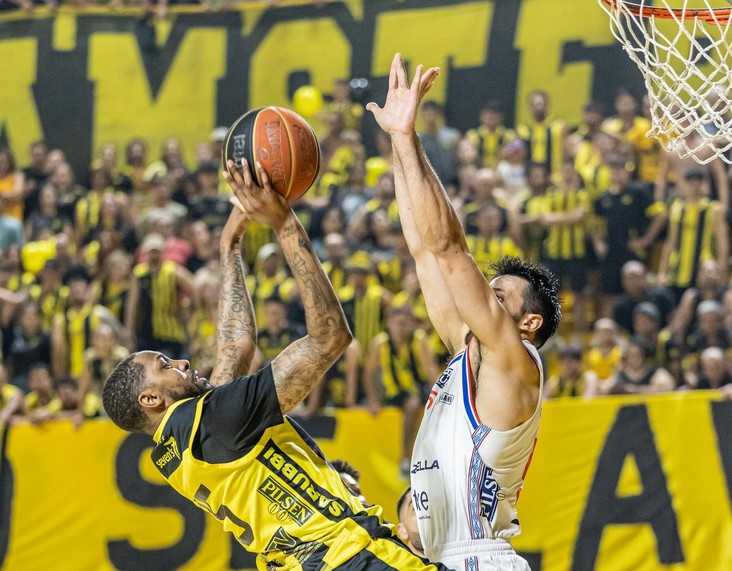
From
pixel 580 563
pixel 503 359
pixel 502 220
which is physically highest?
pixel 503 359

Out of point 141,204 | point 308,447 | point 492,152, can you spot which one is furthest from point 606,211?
point 308,447

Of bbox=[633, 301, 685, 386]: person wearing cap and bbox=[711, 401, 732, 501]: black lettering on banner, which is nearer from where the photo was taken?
bbox=[711, 401, 732, 501]: black lettering on banner

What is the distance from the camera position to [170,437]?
3.98m

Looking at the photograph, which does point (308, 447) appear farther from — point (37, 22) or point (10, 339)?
point (37, 22)

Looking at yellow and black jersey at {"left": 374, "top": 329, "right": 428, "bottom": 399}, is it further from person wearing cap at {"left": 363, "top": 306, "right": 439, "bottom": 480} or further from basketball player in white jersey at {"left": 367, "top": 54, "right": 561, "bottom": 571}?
basketball player in white jersey at {"left": 367, "top": 54, "right": 561, "bottom": 571}

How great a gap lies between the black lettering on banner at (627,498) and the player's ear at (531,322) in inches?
173

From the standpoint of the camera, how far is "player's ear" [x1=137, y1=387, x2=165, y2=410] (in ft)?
13.4

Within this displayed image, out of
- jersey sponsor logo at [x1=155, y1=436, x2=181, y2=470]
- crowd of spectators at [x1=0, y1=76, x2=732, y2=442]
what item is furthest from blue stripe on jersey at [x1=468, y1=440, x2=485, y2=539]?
crowd of spectators at [x1=0, y1=76, x2=732, y2=442]

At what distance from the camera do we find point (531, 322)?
402 centimetres

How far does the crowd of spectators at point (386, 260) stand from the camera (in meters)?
9.11

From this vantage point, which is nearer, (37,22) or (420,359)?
(420,359)

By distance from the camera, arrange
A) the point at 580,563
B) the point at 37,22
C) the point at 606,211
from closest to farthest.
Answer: the point at 580,563 → the point at 606,211 → the point at 37,22

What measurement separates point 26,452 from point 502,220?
4.46 m

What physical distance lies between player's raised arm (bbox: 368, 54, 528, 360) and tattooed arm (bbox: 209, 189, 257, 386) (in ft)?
3.34
